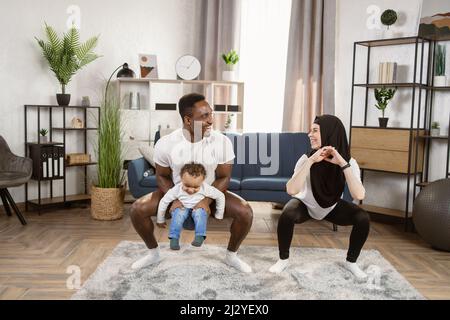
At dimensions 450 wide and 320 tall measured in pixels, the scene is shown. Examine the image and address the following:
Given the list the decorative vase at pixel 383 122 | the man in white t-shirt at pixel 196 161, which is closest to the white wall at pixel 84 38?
the decorative vase at pixel 383 122

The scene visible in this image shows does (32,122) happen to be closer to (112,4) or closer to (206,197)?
(112,4)

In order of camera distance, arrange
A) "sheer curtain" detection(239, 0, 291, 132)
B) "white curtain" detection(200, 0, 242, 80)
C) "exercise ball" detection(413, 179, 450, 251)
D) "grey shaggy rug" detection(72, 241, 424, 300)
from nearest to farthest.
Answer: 1. "grey shaggy rug" detection(72, 241, 424, 300)
2. "exercise ball" detection(413, 179, 450, 251)
3. "sheer curtain" detection(239, 0, 291, 132)
4. "white curtain" detection(200, 0, 242, 80)

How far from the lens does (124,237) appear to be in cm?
383

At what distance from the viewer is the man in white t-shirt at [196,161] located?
8.25 ft

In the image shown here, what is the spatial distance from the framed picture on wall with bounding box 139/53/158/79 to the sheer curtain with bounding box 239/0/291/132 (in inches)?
39.6

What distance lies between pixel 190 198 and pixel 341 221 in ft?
3.47

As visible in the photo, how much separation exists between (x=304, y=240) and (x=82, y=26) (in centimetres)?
327

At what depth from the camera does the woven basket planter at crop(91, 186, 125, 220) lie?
439 centimetres

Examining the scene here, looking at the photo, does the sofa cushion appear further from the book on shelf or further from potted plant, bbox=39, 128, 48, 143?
potted plant, bbox=39, 128, 48, 143

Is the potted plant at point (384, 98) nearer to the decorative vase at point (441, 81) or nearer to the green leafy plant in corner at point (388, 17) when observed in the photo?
the decorative vase at point (441, 81)

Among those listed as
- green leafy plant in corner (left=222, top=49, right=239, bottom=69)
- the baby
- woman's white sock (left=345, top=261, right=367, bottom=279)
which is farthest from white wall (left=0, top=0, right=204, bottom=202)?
woman's white sock (left=345, top=261, right=367, bottom=279)

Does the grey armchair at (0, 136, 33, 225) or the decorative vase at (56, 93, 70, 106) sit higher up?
the decorative vase at (56, 93, 70, 106)
